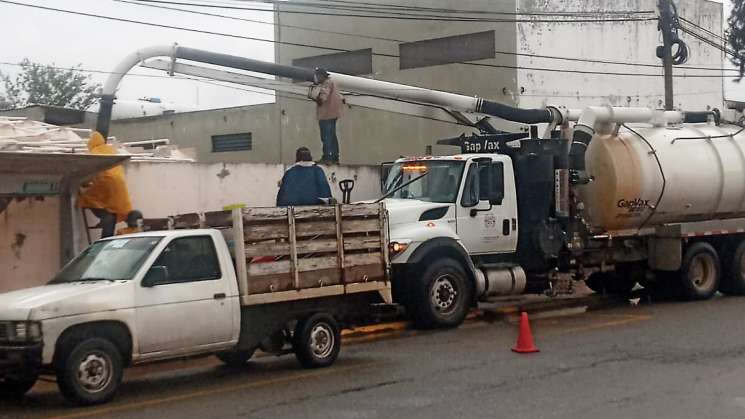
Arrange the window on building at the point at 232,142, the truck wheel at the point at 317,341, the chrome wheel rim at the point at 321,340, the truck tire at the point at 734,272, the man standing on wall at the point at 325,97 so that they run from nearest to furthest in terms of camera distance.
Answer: the truck wheel at the point at 317,341 → the chrome wheel rim at the point at 321,340 → the man standing on wall at the point at 325,97 → the truck tire at the point at 734,272 → the window on building at the point at 232,142

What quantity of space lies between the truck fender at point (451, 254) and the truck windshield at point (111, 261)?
4723 mm

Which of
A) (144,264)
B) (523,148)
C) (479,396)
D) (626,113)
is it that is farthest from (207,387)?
(626,113)

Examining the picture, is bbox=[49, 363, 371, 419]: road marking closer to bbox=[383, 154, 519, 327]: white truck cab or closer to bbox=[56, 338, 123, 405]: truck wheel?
bbox=[56, 338, 123, 405]: truck wheel

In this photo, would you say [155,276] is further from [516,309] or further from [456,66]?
[456,66]

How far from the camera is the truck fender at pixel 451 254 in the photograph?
13.7 meters

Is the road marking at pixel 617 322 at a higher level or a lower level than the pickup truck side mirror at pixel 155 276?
lower

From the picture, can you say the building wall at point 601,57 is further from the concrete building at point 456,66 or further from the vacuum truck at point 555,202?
the vacuum truck at point 555,202

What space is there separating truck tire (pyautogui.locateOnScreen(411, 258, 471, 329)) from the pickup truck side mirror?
16.4 ft

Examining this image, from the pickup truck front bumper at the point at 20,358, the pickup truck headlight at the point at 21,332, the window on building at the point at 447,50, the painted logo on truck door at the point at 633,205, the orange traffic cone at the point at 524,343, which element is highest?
the window on building at the point at 447,50

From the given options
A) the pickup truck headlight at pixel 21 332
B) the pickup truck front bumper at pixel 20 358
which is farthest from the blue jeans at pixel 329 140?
the pickup truck front bumper at pixel 20 358

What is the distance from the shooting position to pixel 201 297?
31.8 ft

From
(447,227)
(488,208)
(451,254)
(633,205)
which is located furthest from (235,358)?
(633,205)

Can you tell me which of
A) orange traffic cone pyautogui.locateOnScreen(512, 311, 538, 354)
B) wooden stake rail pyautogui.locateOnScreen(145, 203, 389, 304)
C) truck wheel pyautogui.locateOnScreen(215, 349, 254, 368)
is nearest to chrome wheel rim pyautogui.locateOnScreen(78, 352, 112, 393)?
wooden stake rail pyautogui.locateOnScreen(145, 203, 389, 304)

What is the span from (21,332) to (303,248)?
3.20 meters
